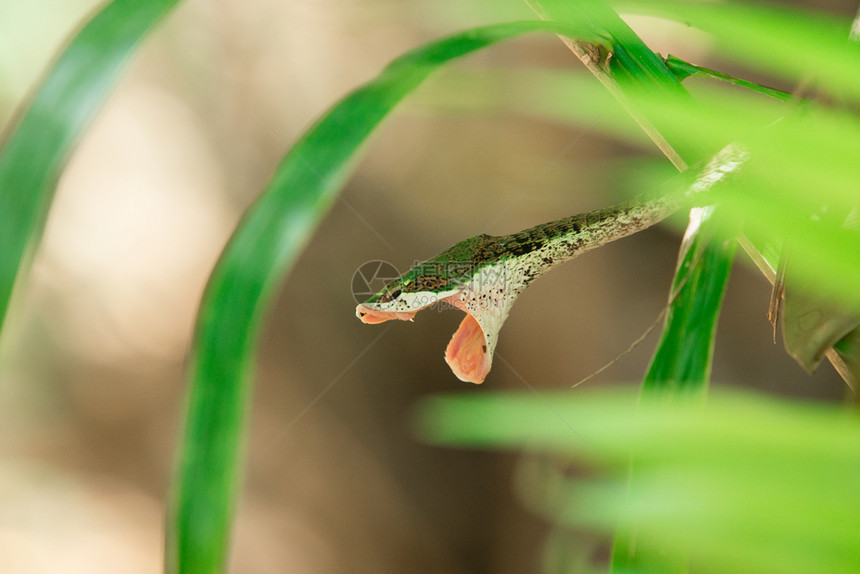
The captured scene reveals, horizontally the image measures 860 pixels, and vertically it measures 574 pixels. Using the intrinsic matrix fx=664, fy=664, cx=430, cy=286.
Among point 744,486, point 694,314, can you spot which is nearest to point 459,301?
point 694,314

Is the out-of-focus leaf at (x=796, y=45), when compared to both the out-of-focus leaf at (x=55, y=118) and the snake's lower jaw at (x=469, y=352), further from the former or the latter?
the snake's lower jaw at (x=469, y=352)

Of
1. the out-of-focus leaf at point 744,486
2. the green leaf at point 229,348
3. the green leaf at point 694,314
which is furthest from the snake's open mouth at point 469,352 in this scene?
the out-of-focus leaf at point 744,486

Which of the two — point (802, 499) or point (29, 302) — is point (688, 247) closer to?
point (802, 499)

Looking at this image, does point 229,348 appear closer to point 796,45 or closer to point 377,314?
point 796,45

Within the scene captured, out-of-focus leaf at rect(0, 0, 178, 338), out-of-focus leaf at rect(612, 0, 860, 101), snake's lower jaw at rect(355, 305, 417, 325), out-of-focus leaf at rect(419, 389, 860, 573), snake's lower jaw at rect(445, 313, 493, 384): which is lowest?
snake's lower jaw at rect(445, 313, 493, 384)

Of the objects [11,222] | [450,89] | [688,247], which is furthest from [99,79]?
[688,247]

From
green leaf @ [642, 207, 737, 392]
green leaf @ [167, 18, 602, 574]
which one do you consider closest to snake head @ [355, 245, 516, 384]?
green leaf @ [642, 207, 737, 392]

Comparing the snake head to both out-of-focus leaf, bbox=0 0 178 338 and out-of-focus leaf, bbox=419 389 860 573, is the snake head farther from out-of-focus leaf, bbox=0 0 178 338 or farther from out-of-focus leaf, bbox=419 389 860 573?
out-of-focus leaf, bbox=419 389 860 573
